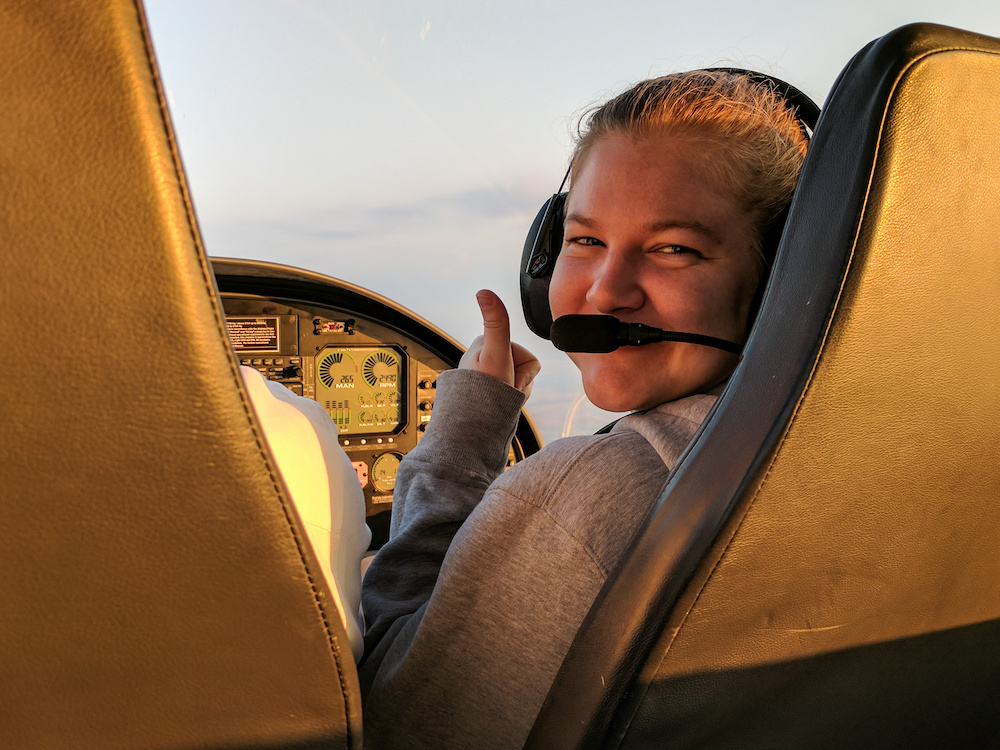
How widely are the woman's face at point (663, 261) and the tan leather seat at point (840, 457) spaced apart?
0.33 meters

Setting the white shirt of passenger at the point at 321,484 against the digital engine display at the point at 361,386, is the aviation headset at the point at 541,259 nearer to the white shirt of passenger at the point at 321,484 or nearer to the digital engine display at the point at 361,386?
the white shirt of passenger at the point at 321,484

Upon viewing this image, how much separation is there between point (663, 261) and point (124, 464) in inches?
24.5

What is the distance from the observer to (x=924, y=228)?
435mm

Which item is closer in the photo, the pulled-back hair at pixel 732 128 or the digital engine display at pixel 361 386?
the pulled-back hair at pixel 732 128

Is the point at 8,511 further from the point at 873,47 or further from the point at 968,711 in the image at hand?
the point at 968,711

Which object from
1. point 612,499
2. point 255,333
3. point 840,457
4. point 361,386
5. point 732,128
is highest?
point 732,128

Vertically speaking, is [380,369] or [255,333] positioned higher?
[255,333]

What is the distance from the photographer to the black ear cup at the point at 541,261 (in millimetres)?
1206

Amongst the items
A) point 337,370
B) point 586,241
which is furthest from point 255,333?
point 586,241

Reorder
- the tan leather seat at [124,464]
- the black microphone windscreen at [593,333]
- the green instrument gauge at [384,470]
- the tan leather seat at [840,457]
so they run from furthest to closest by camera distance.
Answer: the green instrument gauge at [384,470]
the black microphone windscreen at [593,333]
the tan leather seat at [840,457]
the tan leather seat at [124,464]

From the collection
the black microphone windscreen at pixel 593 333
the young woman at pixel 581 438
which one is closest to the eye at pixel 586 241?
the young woman at pixel 581 438

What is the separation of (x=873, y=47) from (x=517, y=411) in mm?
629

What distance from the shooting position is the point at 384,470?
2.35m

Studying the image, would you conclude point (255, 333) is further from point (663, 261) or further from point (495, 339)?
point (663, 261)
